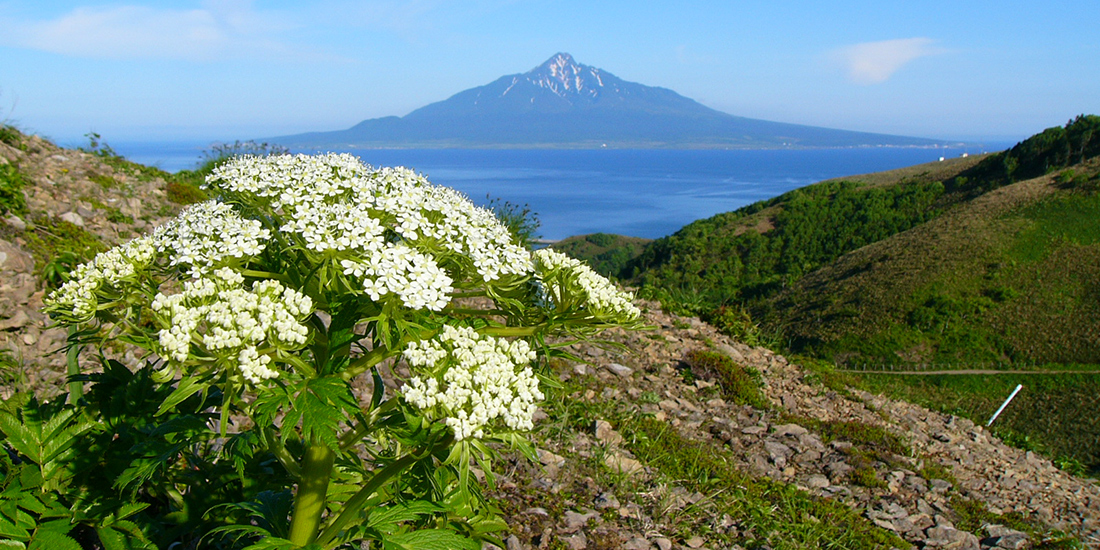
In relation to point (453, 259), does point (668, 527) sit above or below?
below

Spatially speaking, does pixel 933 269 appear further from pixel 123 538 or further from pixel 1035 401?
pixel 123 538

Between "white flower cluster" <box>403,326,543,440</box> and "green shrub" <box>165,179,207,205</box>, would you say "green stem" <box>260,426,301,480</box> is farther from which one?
"green shrub" <box>165,179,207,205</box>

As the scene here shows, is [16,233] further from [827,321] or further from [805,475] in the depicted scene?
[827,321]

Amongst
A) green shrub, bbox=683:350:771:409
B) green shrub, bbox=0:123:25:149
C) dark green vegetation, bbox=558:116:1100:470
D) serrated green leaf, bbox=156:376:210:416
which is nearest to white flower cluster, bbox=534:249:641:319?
serrated green leaf, bbox=156:376:210:416

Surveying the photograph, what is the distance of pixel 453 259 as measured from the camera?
10.4ft

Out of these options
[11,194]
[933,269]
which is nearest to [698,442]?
[11,194]

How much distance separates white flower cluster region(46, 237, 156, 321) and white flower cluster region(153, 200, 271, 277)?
176 millimetres

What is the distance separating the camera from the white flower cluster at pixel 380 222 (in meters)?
2.70

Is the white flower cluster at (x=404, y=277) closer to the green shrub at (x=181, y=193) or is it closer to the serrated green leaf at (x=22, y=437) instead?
the serrated green leaf at (x=22, y=437)

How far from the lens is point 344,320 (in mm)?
3068

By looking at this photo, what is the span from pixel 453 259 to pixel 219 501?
2.39m

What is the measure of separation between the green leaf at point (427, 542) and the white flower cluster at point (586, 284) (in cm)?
141

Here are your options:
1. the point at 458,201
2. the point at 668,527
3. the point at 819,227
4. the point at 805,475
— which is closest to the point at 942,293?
the point at 819,227

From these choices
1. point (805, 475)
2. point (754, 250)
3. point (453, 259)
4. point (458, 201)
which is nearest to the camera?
point (453, 259)
